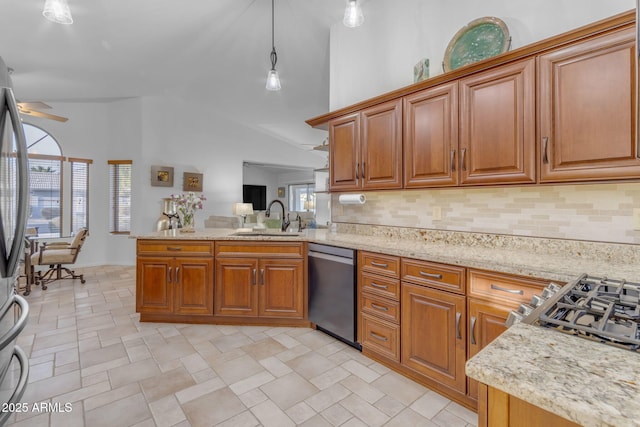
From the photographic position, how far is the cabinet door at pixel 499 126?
6.02ft

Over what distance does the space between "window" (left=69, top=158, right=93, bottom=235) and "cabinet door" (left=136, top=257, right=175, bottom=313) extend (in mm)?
3905

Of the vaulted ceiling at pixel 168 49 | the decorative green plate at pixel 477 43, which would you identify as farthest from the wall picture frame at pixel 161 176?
the decorative green plate at pixel 477 43

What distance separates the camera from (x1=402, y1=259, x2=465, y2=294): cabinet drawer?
1.82 metres

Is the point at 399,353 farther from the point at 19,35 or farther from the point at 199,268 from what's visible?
the point at 19,35

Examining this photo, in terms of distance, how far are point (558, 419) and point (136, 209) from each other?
674 cm

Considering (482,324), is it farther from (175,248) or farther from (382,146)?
(175,248)

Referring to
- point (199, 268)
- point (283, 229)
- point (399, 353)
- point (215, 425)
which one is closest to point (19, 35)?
point (199, 268)

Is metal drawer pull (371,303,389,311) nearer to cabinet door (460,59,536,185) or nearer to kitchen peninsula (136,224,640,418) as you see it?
kitchen peninsula (136,224,640,418)

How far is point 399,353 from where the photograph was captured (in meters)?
2.13

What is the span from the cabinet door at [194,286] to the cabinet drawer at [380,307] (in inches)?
59.1

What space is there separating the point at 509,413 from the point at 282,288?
244 centimetres

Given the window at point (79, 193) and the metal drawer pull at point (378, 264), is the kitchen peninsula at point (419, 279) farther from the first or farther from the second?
Answer: the window at point (79, 193)

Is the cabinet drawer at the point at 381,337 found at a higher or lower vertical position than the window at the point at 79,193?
lower

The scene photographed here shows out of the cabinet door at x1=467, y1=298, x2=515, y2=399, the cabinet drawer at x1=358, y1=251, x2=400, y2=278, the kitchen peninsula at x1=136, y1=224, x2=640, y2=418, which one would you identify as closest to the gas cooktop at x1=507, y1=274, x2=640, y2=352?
the kitchen peninsula at x1=136, y1=224, x2=640, y2=418
